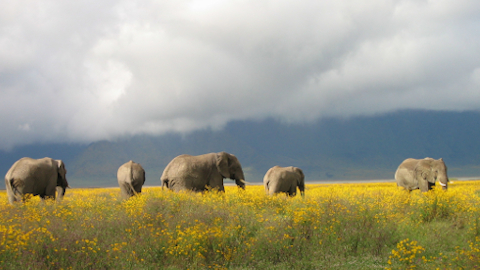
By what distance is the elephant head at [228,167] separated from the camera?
19.0 meters

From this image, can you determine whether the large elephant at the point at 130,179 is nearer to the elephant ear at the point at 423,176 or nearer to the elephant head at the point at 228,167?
the elephant head at the point at 228,167

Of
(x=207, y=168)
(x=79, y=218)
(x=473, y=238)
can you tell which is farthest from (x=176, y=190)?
(x=473, y=238)

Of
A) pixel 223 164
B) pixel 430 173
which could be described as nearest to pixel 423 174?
pixel 430 173

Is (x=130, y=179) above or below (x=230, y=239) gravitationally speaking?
above

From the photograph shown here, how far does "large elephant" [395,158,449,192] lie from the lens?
2180cm

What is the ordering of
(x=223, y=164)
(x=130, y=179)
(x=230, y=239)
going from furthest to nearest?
(x=130, y=179) < (x=223, y=164) < (x=230, y=239)

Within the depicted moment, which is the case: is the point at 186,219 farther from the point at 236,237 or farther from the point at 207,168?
the point at 207,168

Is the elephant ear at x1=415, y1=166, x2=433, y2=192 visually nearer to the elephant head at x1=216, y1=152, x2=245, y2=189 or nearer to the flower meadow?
the flower meadow

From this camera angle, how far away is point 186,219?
1122cm

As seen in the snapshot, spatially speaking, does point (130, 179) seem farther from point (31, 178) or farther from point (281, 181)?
point (281, 181)

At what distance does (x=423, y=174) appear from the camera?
2278cm

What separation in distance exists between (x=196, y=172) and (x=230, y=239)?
8.15 metres

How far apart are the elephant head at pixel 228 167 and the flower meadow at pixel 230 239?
4.90m

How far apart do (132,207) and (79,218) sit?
5.75ft
